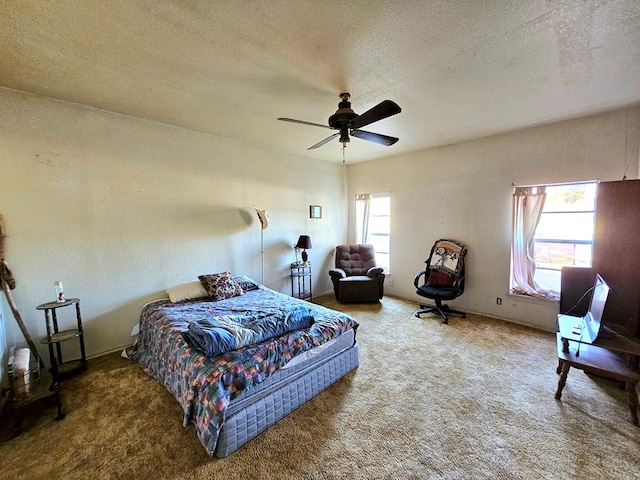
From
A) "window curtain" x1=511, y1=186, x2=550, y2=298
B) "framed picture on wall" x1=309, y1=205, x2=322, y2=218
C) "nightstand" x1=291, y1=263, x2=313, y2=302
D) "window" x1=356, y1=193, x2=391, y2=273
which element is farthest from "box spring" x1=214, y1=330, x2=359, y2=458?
"window" x1=356, y1=193, x2=391, y2=273

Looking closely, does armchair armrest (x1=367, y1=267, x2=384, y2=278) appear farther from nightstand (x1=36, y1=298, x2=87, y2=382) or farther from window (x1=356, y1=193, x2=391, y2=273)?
nightstand (x1=36, y1=298, x2=87, y2=382)

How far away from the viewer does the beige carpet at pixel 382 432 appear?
158 centimetres

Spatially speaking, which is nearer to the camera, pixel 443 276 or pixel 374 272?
pixel 443 276

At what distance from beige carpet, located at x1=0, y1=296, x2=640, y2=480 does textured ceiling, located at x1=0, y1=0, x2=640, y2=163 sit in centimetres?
268

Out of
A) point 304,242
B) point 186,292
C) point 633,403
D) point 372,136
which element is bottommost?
point 633,403

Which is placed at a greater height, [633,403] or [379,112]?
[379,112]

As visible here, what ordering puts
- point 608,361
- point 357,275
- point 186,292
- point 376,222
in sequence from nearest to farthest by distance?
point 608,361 → point 186,292 → point 357,275 → point 376,222

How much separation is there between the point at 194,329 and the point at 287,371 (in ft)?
2.56

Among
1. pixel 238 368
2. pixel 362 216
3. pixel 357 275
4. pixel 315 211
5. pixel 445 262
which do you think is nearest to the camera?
pixel 238 368

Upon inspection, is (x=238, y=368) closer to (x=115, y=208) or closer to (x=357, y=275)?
(x=115, y=208)

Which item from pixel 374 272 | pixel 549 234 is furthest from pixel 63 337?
pixel 549 234

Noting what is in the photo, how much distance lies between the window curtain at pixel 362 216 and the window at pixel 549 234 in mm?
2529

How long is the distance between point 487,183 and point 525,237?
3.03ft

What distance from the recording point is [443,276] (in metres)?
4.24
